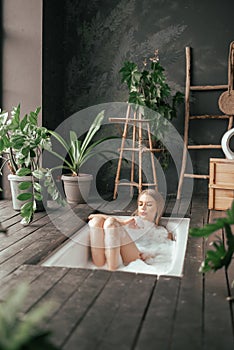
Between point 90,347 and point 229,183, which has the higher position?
point 229,183

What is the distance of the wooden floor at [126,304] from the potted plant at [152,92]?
2136 mm

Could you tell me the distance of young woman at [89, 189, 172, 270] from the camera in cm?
349

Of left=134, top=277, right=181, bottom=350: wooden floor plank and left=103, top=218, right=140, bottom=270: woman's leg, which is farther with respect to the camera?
left=103, top=218, right=140, bottom=270: woman's leg

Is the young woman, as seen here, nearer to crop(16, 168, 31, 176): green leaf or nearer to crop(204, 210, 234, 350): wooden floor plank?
crop(16, 168, 31, 176): green leaf

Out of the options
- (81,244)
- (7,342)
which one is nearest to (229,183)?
(81,244)

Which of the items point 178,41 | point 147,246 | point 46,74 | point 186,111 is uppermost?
point 178,41

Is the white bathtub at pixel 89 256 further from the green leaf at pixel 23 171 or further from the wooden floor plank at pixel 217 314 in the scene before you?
the green leaf at pixel 23 171

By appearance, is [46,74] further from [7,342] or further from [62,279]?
[7,342]

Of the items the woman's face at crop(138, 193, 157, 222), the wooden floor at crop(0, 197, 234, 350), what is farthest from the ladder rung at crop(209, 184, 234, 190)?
the wooden floor at crop(0, 197, 234, 350)

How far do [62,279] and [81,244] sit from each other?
3.56 feet

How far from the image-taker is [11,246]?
3154 millimetres

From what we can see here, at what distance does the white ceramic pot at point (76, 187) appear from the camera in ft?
15.2

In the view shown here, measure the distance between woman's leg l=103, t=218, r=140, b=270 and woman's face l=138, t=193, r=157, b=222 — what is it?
1.25ft

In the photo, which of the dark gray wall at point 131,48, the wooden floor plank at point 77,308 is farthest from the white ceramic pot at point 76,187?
the wooden floor plank at point 77,308
